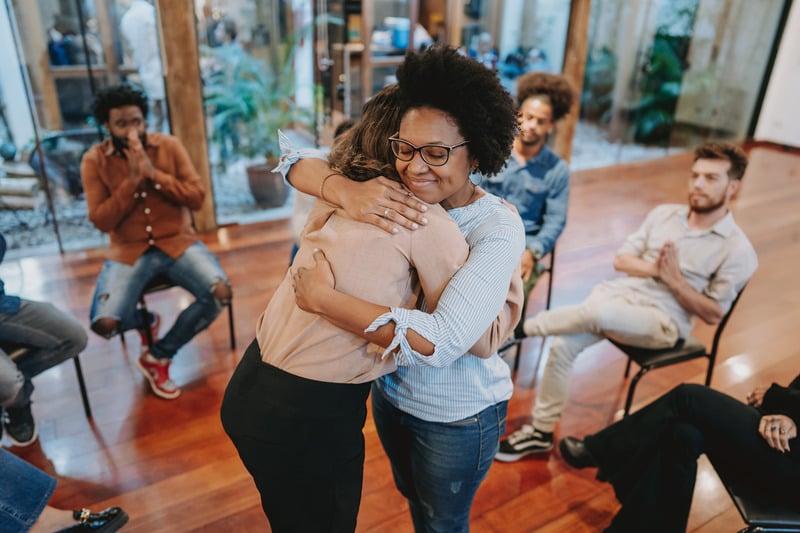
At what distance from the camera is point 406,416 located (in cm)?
134

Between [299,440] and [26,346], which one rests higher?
[299,440]

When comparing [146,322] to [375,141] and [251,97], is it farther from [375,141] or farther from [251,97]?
[251,97]

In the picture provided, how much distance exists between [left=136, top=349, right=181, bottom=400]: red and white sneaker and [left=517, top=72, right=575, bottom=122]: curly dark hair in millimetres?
2158

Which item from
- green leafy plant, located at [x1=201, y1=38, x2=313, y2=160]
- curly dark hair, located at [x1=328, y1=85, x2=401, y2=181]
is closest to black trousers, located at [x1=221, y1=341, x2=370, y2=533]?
curly dark hair, located at [x1=328, y1=85, x2=401, y2=181]

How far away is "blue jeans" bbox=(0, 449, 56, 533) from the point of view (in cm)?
159

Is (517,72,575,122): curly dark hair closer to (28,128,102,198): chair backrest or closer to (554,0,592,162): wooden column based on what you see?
(554,0,592,162): wooden column

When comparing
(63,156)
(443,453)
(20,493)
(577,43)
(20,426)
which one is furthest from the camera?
(577,43)

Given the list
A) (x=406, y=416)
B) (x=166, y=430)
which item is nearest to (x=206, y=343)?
(x=166, y=430)

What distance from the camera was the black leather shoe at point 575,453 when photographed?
2.19 m

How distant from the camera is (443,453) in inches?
51.3

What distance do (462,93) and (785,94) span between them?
8.61 meters

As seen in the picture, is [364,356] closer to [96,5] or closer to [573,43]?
[96,5]

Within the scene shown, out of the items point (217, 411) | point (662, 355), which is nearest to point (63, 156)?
point (217, 411)

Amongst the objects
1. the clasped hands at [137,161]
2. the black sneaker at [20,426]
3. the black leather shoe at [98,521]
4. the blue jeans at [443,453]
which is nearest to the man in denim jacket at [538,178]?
the blue jeans at [443,453]
